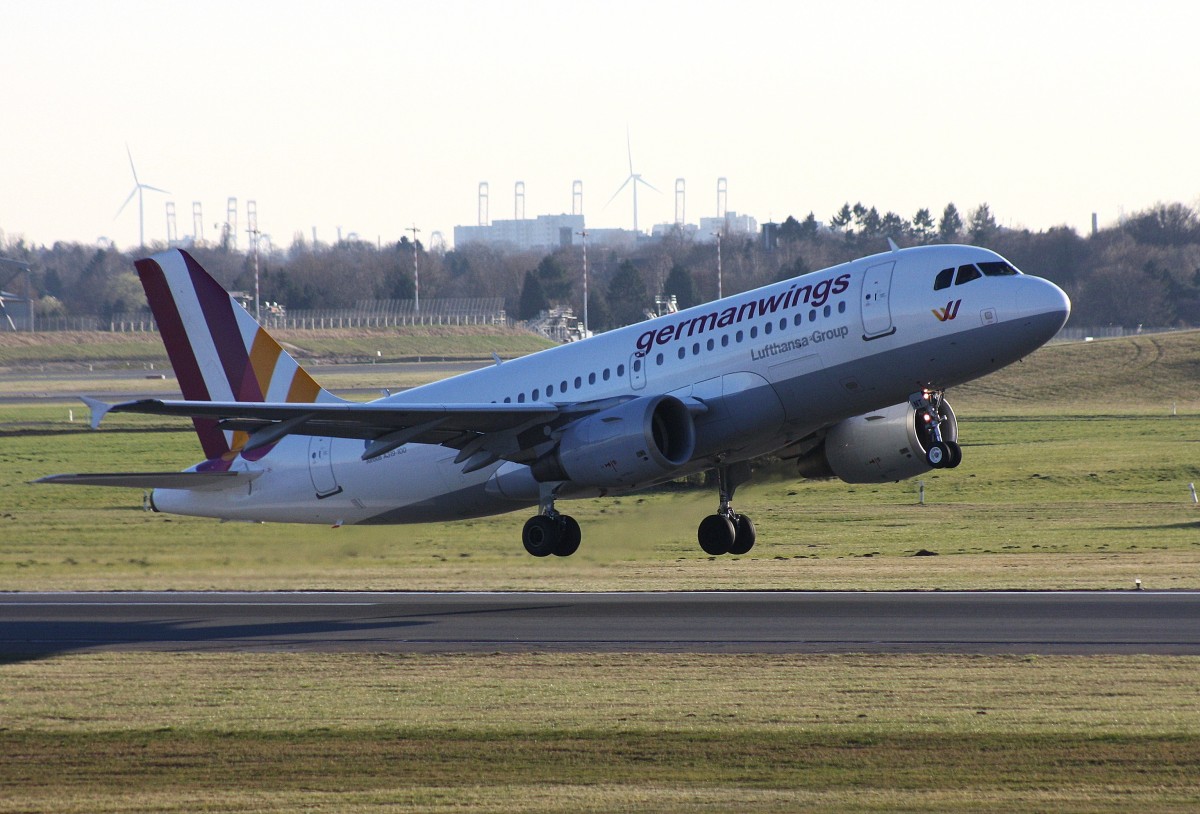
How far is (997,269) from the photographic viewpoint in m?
30.2

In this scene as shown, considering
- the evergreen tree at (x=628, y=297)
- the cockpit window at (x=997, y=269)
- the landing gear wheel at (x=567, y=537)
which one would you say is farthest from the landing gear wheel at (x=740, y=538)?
the evergreen tree at (x=628, y=297)

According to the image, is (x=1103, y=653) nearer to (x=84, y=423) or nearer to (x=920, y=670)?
(x=920, y=670)

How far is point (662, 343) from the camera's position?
32969 millimetres

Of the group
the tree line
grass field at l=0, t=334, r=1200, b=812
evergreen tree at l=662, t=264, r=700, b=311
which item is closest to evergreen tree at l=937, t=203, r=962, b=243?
the tree line

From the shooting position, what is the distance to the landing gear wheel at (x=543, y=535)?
3400 cm

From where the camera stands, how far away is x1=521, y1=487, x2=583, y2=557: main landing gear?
3403 centimetres

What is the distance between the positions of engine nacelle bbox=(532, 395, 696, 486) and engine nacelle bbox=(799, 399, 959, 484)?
447cm

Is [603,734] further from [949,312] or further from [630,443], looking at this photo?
[949,312]

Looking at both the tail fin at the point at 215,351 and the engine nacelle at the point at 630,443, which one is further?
the tail fin at the point at 215,351

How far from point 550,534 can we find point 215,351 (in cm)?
1070

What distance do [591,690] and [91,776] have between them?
8023mm

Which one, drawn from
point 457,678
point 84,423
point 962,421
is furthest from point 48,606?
point 962,421

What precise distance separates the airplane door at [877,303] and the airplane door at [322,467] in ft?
45.3

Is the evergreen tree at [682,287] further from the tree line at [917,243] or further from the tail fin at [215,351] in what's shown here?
the tail fin at [215,351]
